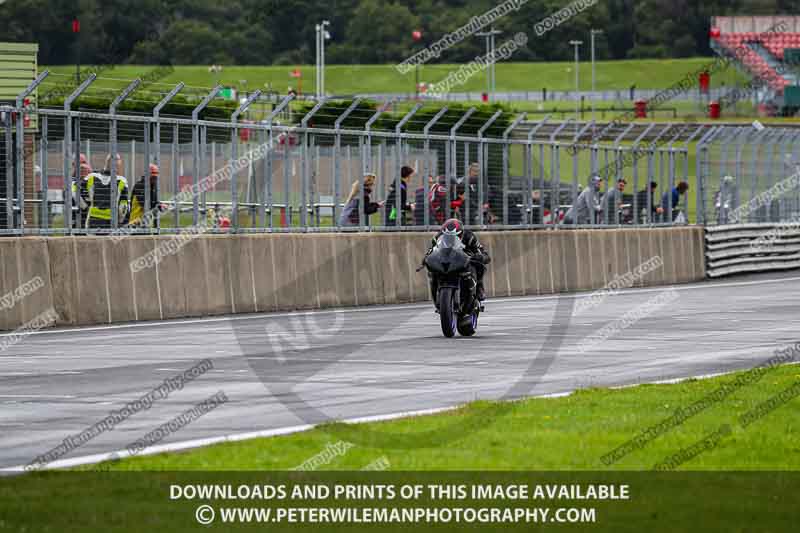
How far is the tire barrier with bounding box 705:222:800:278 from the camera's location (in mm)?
38406

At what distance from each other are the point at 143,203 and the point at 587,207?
13.3 m

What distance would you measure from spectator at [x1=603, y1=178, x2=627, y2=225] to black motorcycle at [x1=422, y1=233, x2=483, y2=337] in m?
15.8

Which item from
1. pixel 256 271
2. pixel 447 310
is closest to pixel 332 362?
Result: pixel 447 310

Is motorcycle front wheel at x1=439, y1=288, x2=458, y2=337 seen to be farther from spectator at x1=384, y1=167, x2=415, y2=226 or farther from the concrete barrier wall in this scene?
spectator at x1=384, y1=167, x2=415, y2=226

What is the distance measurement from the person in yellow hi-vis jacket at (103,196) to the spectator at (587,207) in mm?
13072

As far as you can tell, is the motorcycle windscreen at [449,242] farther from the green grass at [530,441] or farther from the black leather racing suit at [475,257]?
the green grass at [530,441]

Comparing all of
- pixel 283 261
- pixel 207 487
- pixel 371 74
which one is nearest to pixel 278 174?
pixel 283 261

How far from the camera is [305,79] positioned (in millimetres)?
144500

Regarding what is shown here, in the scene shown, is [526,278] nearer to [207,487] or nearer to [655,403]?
[655,403]

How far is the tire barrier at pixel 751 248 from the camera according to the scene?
38406 mm

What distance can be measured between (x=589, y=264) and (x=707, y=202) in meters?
7.00

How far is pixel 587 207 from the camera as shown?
3462cm

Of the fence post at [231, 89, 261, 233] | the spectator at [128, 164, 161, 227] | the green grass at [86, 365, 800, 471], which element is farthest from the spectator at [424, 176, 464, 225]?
the green grass at [86, 365, 800, 471]

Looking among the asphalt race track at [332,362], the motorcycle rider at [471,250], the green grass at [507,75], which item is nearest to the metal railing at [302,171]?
the asphalt race track at [332,362]
